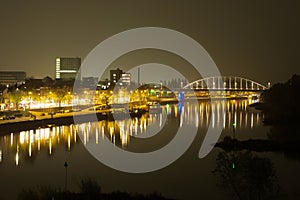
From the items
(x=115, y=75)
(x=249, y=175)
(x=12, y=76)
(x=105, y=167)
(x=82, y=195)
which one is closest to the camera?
(x=249, y=175)

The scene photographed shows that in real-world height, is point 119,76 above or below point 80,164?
above

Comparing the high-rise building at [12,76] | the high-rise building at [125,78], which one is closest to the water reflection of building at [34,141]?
the high-rise building at [12,76]

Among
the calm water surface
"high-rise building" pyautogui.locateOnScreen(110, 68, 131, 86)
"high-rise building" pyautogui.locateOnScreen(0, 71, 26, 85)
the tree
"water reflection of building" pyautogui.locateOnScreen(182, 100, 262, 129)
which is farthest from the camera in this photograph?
"high-rise building" pyautogui.locateOnScreen(110, 68, 131, 86)

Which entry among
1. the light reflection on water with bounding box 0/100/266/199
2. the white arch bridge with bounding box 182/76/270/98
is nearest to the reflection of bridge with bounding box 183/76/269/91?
the white arch bridge with bounding box 182/76/270/98

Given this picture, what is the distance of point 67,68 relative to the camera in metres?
29.6

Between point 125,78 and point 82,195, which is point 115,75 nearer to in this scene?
point 125,78

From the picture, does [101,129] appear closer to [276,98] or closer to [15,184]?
[15,184]

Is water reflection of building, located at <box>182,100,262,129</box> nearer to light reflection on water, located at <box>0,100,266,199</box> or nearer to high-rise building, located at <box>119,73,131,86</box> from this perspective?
light reflection on water, located at <box>0,100,266,199</box>

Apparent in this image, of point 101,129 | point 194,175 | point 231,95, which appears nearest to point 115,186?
point 194,175

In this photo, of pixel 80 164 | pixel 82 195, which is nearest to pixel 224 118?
pixel 80 164

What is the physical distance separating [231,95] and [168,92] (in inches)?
178

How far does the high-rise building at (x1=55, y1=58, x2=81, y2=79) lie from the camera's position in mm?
29125

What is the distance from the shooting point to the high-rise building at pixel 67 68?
29125mm

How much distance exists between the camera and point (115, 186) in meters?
4.11
